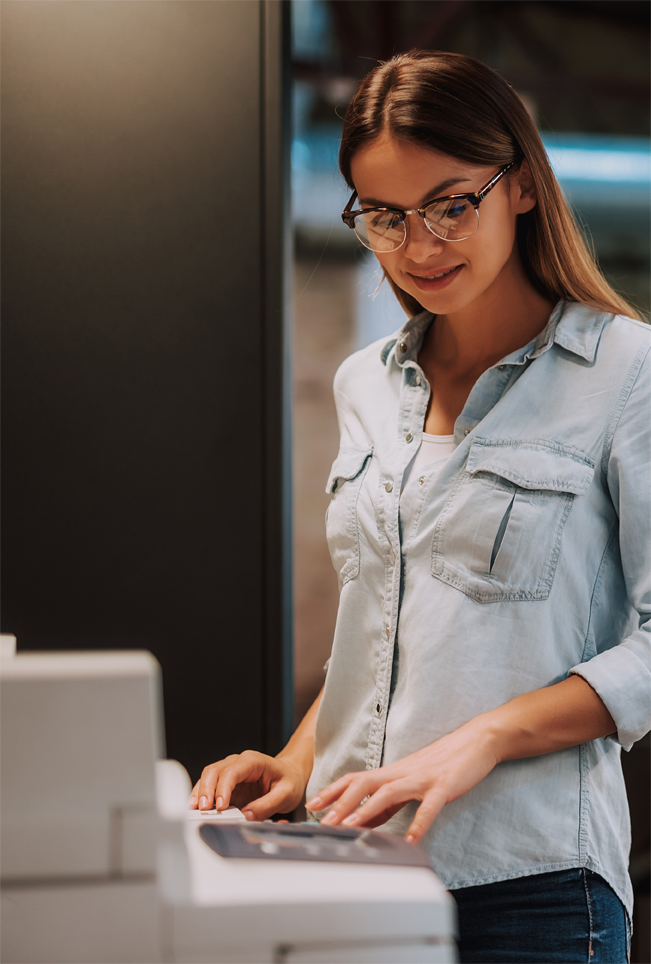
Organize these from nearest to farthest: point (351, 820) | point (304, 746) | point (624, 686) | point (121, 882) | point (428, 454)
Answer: point (121, 882) < point (351, 820) < point (624, 686) < point (428, 454) < point (304, 746)

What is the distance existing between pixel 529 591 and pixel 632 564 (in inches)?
5.2

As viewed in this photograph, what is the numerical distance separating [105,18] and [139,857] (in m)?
1.24

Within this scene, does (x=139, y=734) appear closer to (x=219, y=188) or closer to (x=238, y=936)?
(x=238, y=936)

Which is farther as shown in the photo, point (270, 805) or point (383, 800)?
point (270, 805)

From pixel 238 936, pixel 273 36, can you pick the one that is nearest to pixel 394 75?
pixel 273 36

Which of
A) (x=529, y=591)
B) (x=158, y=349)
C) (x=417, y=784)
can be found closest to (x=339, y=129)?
(x=158, y=349)

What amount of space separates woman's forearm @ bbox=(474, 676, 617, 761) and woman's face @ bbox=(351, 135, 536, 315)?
54cm

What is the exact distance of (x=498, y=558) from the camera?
109 centimetres

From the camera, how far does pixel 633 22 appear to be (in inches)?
208

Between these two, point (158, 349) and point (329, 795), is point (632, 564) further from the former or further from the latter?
point (158, 349)

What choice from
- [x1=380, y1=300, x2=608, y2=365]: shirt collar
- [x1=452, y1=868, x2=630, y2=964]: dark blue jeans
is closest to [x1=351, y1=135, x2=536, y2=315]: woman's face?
[x1=380, y1=300, x2=608, y2=365]: shirt collar

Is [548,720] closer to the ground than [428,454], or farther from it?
closer to the ground

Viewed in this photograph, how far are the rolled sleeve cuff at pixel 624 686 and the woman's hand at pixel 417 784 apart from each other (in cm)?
16

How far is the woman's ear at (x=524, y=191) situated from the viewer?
1.19 m
